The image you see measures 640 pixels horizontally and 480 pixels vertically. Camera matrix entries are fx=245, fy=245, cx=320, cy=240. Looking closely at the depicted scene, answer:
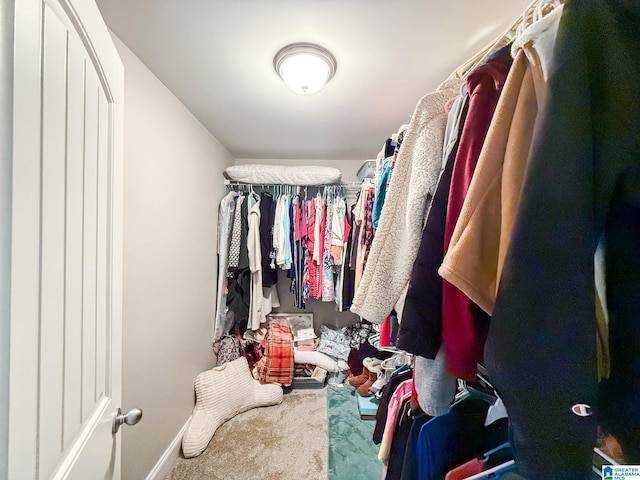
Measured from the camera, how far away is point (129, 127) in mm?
1141

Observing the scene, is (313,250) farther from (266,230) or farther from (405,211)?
(405,211)

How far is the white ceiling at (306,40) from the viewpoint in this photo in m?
0.89

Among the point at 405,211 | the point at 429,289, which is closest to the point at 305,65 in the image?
the point at 405,211

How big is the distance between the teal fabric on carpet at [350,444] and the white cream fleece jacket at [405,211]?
1373mm

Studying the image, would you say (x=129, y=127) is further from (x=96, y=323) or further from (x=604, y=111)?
(x=604, y=111)

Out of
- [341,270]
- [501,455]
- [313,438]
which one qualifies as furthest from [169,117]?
[313,438]

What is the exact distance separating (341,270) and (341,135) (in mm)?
1157

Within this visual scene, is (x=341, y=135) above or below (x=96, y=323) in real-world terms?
above

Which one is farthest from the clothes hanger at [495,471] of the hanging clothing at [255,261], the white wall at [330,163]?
the white wall at [330,163]

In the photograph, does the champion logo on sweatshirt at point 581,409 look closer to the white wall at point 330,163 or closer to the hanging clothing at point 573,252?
the hanging clothing at point 573,252

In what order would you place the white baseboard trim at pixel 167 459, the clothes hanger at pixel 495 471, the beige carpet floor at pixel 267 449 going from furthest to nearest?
the beige carpet floor at pixel 267 449 < the white baseboard trim at pixel 167 459 < the clothes hanger at pixel 495 471

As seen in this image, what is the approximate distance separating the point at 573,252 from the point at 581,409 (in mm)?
224

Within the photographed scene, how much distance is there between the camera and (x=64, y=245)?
50cm

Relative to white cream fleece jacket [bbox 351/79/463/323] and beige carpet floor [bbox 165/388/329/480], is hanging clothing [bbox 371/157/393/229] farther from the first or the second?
beige carpet floor [bbox 165/388/329/480]
